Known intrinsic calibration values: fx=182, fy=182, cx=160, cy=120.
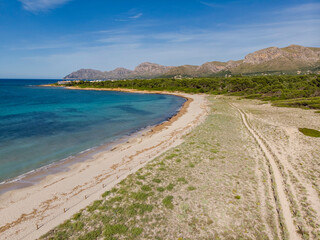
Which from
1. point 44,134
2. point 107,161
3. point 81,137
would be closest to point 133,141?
point 107,161

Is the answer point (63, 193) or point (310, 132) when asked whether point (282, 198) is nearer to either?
point (63, 193)

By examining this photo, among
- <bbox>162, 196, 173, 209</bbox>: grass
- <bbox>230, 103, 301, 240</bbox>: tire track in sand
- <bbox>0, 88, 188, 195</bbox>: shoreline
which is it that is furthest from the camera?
<bbox>0, 88, 188, 195</bbox>: shoreline

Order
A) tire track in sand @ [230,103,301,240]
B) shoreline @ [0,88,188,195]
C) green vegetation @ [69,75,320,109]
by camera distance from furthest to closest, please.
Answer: green vegetation @ [69,75,320,109]
shoreline @ [0,88,188,195]
tire track in sand @ [230,103,301,240]

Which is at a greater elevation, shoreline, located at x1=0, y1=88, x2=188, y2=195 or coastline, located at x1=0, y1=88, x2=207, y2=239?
coastline, located at x1=0, y1=88, x2=207, y2=239

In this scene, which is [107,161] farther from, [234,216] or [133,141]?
[234,216]

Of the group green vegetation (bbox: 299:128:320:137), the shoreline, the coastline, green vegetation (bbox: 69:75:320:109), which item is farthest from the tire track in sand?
the shoreline

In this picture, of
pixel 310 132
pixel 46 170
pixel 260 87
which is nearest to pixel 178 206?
pixel 46 170

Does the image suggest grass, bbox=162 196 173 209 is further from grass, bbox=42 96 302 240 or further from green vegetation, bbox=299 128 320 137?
green vegetation, bbox=299 128 320 137

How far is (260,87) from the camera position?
81.8 m

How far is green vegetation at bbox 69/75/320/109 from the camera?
56.5 m

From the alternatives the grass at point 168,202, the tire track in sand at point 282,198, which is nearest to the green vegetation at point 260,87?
the grass at point 168,202

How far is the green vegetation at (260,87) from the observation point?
56466mm

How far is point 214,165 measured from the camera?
14.5 metres

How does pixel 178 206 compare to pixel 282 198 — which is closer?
pixel 178 206
